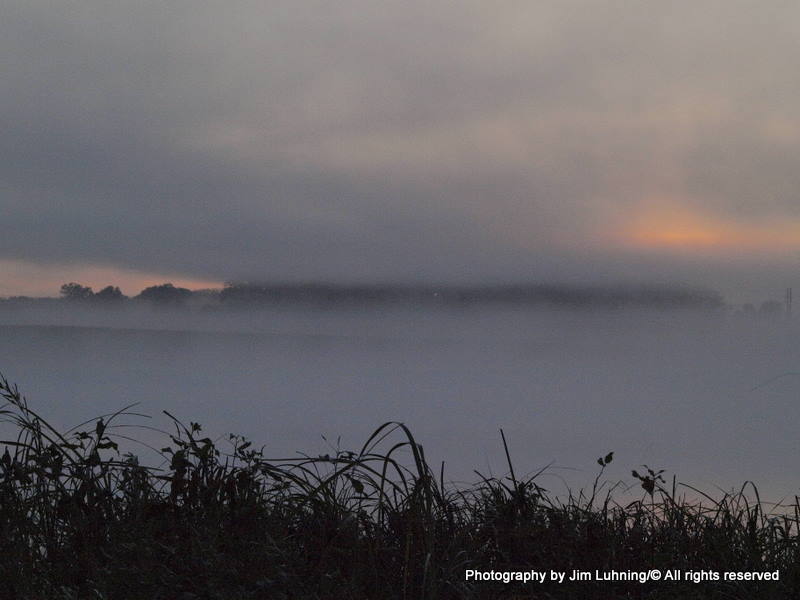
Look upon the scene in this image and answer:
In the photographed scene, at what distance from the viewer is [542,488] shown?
3.68 m

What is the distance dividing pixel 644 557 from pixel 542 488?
1.91ft

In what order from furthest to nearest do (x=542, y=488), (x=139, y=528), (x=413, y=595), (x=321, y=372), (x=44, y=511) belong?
(x=321, y=372) < (x=542, y=488) < (x=44, y=511) < (x=139, y=528) < (x=413, y=595)

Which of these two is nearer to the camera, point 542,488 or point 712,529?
point 712,529

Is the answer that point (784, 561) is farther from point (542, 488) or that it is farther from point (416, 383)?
point (416, 383)

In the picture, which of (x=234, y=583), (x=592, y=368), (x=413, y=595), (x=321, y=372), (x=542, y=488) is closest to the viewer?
(x=234, y=583)

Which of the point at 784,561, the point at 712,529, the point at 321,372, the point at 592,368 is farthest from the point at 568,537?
the point at 592,368

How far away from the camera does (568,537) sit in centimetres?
324

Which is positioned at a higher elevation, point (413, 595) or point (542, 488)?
point (542, 488)

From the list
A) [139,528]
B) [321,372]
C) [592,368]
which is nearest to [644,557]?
[139,528]

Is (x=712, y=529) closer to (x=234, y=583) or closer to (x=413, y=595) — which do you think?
(x=413, y=595)

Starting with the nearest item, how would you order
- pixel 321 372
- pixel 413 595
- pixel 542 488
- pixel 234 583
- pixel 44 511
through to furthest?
1. pixel 234 583
2. pixel 413 595
3. pixel 44 511
4. pixel 542 488
5. pixel 321 372

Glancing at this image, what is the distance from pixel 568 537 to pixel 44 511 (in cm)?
230

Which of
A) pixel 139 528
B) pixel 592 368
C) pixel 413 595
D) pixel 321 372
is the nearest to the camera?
pixel 413 595

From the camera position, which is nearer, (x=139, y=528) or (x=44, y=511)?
(x=139, y=528)
